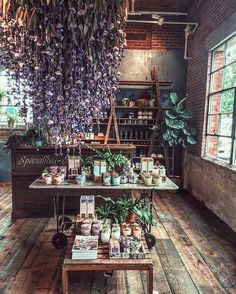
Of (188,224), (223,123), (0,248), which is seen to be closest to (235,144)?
(223,123)

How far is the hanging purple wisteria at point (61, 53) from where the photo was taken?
72.4 inches

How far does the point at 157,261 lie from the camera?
2996mm

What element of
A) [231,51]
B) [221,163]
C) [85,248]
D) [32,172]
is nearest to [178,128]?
[221,163]

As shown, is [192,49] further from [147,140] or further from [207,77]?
[147,140]

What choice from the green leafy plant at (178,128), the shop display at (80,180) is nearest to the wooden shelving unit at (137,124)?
the green leafy plant at (178,128)

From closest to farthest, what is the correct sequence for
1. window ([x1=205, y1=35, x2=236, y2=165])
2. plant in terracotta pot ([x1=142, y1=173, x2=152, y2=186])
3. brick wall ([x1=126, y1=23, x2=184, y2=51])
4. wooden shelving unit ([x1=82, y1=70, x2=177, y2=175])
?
plant in terracotta pot ([x1=142, y1=173, x2=152, y2=186])
window ([x1=205, y1=35, x2=236, y2=165])
wooden shelving unit ([x1=82, y1=70, x2=177, y2=175])
brick wall ([x1=126, y1=23, x2=184, y2=51])

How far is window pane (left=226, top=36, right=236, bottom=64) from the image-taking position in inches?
169

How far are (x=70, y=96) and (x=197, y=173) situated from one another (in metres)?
3.91

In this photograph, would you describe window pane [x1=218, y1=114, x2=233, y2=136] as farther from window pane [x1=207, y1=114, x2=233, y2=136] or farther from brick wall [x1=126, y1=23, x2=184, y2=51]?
brick wall [x1=126, y1=23, x2=184, y2=51]

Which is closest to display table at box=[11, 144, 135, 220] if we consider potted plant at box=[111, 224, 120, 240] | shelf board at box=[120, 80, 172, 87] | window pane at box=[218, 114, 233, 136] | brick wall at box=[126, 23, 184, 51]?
window pane at box=[218, 114, 233, 136]

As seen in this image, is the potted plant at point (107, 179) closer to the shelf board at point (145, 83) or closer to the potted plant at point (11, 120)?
the shelf board at point (145, 83)

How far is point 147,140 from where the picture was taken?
643 cm

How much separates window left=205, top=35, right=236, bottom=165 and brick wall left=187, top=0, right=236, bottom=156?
0.18 m

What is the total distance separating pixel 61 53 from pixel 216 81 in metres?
3.70
